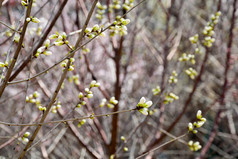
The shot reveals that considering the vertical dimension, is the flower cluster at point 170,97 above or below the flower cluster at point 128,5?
below

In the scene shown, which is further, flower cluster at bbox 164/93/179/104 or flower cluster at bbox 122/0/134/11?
flower cluster at bbox 164/93/179/104

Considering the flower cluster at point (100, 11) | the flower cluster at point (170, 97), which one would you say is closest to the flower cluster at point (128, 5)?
the flower cluster at point (100, 11)

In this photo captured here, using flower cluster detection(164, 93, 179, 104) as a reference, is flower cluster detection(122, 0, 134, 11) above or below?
above

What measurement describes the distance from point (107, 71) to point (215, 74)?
116 inches

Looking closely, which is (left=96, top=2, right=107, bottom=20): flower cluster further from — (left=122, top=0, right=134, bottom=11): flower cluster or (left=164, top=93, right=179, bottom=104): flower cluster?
(left=164, top=93, right=179, bottom=104): flower cluster

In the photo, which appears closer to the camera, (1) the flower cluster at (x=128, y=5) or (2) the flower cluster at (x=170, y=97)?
(1) the flower cluster at (x=128, y=5)

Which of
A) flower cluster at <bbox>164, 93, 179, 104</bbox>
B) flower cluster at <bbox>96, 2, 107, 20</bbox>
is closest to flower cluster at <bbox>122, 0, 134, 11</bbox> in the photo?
flower cluster at <bbox>96, 2, 107, 20</bbox>

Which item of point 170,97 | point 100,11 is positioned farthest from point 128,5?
point 170,97

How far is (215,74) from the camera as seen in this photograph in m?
6.17

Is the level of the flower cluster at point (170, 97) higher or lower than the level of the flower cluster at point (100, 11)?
lower

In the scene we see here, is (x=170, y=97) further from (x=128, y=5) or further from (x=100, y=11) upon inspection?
(x=100, y=11)

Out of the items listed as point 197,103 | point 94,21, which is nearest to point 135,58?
point 94,21

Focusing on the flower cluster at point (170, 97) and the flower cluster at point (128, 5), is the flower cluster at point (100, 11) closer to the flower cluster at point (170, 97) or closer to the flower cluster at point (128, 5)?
the flower cluster at point (128, 5)

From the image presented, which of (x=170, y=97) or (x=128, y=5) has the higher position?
(x=128, y=5)
